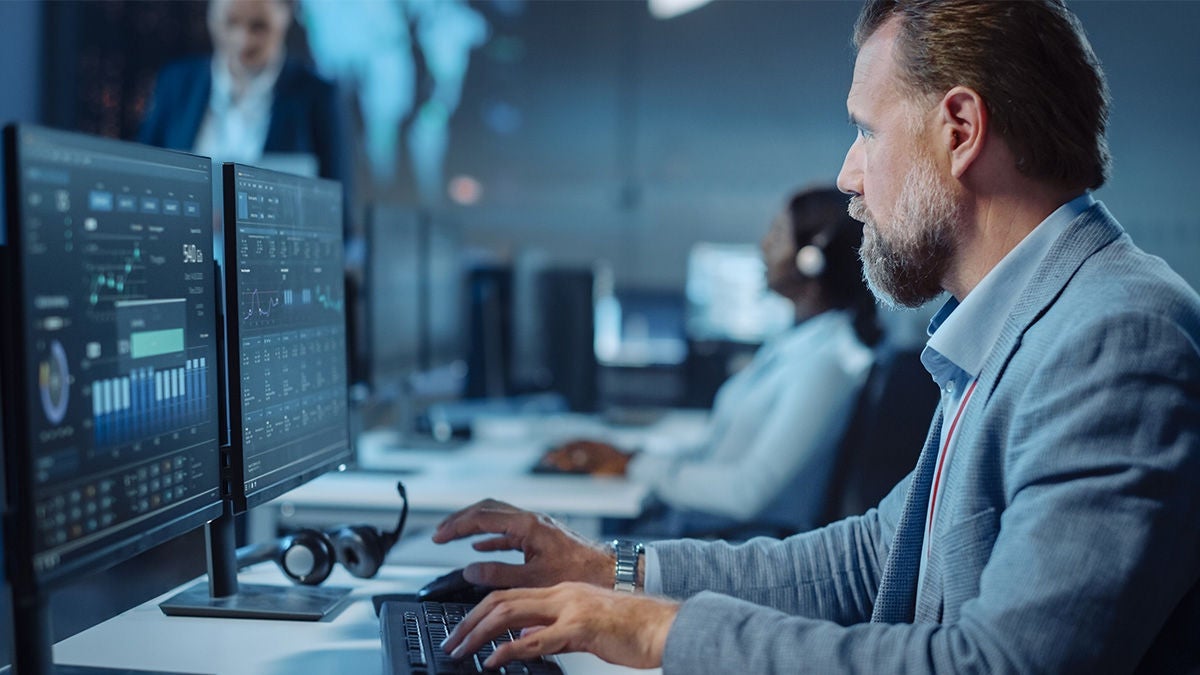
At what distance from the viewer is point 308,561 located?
4.87ft

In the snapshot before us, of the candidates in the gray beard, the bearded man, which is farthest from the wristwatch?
the gray beard

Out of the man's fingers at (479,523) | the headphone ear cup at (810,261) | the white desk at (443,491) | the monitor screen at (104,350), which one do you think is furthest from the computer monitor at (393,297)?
the monitor screen at (104,350)

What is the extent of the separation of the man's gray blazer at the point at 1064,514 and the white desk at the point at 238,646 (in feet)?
0.99

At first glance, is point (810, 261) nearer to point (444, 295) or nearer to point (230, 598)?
point (444, 295)

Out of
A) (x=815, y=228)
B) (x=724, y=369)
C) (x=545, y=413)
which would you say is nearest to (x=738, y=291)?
(x=724, y=369)

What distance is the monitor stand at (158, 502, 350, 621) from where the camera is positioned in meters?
1.33

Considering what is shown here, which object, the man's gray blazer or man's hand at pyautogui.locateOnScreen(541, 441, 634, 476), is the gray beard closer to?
the man's gray blazer

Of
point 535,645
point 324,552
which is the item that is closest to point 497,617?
point 535,645

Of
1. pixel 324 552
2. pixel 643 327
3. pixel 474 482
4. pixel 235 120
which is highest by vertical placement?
pixel 235 120

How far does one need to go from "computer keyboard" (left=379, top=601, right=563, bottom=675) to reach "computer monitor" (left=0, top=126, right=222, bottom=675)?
0.79 ft

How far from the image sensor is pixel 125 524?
3.36ft

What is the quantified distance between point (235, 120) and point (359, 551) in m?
3.59

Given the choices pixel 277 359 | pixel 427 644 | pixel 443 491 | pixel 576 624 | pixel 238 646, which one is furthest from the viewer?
pixel 443 491

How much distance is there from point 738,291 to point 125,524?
4.26 metres
